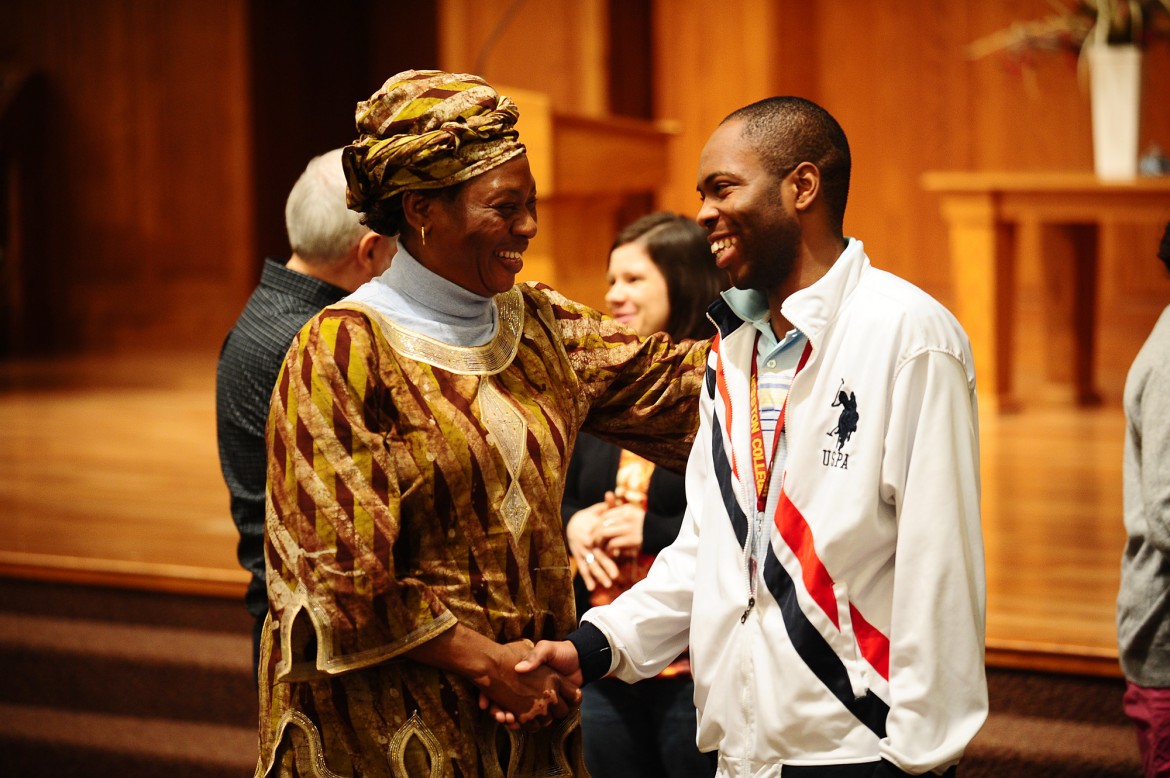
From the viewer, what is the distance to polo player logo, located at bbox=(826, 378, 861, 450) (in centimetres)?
155

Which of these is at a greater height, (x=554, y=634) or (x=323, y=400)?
(x=323, y=400)

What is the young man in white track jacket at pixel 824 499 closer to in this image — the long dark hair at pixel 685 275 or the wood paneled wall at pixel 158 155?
the long dark hair at pixel 685 275

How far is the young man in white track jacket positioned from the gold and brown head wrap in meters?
0.26

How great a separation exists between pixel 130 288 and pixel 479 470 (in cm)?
796

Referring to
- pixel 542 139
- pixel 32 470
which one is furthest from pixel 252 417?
pixel 32 470

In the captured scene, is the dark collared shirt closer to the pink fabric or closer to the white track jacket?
the white track jacket

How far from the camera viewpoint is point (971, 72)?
7.54 meters

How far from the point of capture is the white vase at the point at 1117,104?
5.59 m

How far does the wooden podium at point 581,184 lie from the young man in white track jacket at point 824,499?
2.06 m

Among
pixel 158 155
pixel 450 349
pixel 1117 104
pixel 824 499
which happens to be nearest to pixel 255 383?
pixel 450 349

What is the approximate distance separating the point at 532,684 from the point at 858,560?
44cm

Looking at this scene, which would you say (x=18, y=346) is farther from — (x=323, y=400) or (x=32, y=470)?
(x=323, y=400)

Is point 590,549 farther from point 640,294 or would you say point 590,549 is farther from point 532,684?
point 532,684

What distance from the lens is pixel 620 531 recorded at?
7.57 feet
